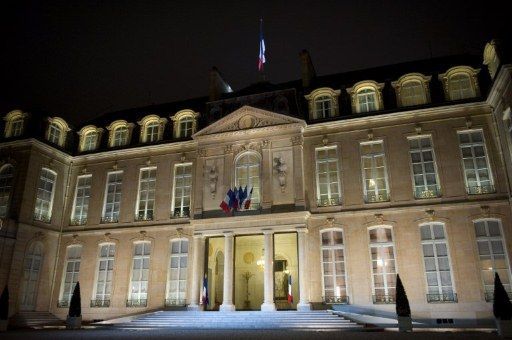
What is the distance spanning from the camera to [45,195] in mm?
19078

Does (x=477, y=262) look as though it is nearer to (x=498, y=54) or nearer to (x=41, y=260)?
(x=498, y=54)

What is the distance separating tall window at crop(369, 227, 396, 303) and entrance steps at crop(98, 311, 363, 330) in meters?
2.16

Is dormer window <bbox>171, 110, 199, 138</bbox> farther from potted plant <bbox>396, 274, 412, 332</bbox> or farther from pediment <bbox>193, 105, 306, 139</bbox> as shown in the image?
potted plant <bbox>396, 274, 412, 332</bbox>

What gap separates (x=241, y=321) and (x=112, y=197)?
9.18 metres

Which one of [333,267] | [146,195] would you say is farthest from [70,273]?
Answer: [333,267]

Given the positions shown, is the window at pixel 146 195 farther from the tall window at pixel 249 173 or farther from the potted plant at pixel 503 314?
the potted plant at pixel 503 314

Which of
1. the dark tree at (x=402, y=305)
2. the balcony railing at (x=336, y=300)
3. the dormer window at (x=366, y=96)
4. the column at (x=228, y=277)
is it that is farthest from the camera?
the dormer window at (x=366, y=96)

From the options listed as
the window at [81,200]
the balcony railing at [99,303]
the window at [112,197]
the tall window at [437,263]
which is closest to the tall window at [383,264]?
the tall window at [437,263]

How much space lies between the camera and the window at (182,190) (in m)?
18.2

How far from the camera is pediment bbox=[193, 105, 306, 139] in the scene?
677 inches

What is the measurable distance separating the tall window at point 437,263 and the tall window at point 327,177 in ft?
11.0

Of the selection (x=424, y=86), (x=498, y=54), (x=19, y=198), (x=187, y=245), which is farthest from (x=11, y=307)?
(x=498, y=54)

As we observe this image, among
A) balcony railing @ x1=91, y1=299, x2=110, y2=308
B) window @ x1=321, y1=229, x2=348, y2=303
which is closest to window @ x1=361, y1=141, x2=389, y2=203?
window @ x1=321, y1=229, x2=348, y2=303

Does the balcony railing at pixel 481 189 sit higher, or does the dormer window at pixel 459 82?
the dormer window at pixel 459 82
